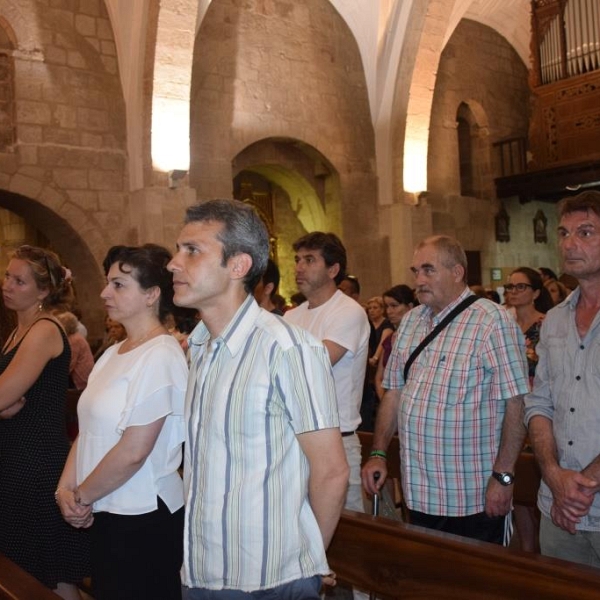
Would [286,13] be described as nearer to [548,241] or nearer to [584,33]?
[584,33]

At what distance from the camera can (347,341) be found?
11.1 feet

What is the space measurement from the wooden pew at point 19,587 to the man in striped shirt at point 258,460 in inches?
18.0

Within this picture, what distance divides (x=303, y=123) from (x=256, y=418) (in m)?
9.82

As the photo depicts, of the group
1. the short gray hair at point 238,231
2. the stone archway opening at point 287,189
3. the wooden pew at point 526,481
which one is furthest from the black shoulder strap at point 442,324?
the stone archway opening at point 287,189

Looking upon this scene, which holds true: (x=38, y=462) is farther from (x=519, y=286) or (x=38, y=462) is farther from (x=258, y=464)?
(x=519, y=286)

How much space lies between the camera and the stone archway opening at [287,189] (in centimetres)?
1170

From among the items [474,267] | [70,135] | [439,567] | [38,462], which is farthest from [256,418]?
[474,267]

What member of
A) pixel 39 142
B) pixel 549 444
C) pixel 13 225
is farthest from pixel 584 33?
pixel 549 444

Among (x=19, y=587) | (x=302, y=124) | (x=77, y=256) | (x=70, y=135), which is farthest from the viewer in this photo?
(x=302, y=124)

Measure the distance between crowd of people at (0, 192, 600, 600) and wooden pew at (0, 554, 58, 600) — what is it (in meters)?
0.23

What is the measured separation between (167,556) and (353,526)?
0.63 metres

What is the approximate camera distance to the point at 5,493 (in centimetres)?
291

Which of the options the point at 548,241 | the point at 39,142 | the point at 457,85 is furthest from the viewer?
the point at 548,241

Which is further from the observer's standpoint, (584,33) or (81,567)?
(584,33)
